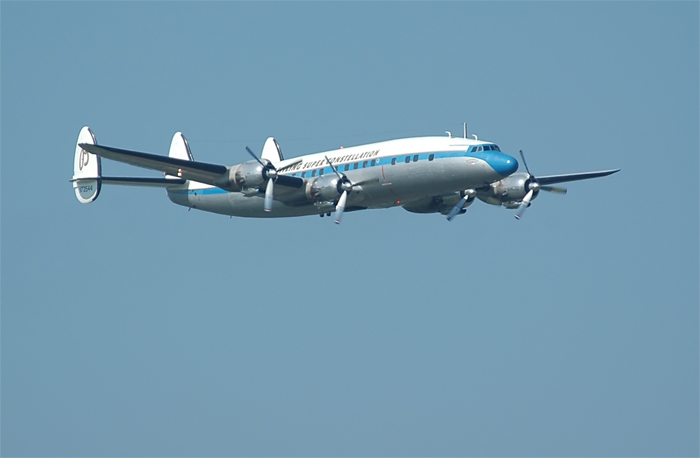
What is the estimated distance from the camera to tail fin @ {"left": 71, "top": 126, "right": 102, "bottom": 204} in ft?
122

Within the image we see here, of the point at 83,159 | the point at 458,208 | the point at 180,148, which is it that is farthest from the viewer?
the point at 180,148

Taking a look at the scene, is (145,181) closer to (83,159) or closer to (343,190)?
(83,159)

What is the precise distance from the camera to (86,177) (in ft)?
123

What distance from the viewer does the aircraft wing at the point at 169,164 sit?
3341 centimetres

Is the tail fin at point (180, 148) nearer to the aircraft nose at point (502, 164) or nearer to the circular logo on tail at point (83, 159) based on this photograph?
the circular logo on tail at point (83, 159)

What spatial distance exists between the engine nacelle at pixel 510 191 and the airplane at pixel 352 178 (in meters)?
0.04

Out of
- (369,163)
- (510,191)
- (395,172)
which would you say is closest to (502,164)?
(395,172)

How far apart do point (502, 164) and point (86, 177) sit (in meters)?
14.7

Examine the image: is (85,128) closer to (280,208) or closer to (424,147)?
(280,208)

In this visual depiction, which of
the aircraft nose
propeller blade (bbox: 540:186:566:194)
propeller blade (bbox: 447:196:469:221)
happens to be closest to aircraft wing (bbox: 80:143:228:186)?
propeller blade (bbox: 447:196:469:221)

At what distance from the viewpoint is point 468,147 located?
33.7 m

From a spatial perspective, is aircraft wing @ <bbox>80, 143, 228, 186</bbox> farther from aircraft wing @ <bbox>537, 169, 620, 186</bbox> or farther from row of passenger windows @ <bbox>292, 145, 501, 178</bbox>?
aircraft wing @ <bbox>537, 169, 620, 186</bbox>

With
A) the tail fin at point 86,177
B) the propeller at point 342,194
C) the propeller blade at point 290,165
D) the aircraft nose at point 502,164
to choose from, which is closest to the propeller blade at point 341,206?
the propeller at point 342,194

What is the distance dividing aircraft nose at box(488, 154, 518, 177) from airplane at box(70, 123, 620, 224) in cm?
3
